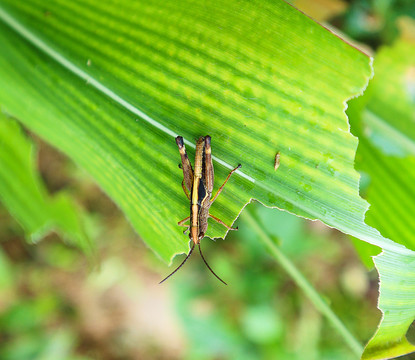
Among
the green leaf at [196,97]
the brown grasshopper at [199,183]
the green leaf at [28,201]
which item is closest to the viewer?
the green leaf at [196,97]

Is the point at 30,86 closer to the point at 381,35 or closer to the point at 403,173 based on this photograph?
the point at 403,173

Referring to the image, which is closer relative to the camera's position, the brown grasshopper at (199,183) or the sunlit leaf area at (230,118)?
the sunlit leaf area at (230,118)

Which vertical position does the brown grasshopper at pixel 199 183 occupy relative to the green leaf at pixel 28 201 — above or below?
above

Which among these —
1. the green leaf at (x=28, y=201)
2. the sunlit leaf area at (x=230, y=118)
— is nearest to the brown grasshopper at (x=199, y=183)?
the sunlit leaf area at (x=230, y=118)

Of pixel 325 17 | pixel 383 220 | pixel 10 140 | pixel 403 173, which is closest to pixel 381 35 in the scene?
pixel 325 17

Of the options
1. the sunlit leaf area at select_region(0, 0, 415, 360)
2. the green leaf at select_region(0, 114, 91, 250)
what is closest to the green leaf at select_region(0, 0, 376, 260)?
the sunlit leaf area at select_region(0, 0, 415, 360)

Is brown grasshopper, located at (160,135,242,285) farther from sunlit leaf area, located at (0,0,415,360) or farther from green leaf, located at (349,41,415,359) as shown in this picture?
green leaf, located at (349,41,415,359)

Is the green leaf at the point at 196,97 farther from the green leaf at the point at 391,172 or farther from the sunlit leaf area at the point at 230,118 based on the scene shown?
the green leaf at the point at 391,172
